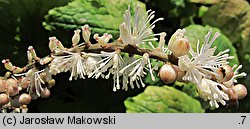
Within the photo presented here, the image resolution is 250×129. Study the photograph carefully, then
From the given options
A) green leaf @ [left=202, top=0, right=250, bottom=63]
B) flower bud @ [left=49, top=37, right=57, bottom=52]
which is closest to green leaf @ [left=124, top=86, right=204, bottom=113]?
green leaf @ [left=202, top=0, right=250, bottom=63]

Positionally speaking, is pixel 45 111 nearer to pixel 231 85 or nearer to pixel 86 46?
pixel 86 46

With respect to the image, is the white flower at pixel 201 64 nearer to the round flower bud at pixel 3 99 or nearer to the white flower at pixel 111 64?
the white flower at pixel 111 64

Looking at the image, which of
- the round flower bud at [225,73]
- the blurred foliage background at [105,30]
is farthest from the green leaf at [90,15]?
the round flower bud at [225,73]

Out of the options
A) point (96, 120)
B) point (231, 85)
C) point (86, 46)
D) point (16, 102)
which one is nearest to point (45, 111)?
point (96, 120)

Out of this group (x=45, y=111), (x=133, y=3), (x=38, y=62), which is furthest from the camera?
(x=45, y=111)

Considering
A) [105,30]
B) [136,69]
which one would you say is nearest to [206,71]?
[136,69]

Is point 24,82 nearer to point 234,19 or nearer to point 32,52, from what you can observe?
point 32,52

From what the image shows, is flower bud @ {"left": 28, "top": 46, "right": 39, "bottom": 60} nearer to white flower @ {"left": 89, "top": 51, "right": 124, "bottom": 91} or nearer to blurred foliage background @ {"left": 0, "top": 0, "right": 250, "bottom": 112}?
white flower @ {"left": 89, "top": 51, "right": 124, "bottom": 91}

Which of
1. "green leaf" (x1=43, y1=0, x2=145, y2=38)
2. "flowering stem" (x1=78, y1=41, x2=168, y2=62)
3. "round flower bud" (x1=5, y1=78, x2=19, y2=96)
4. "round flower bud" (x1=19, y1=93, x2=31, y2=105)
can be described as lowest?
"round flower bud" (x1=19, y1=93, x2=31, y2=105)
